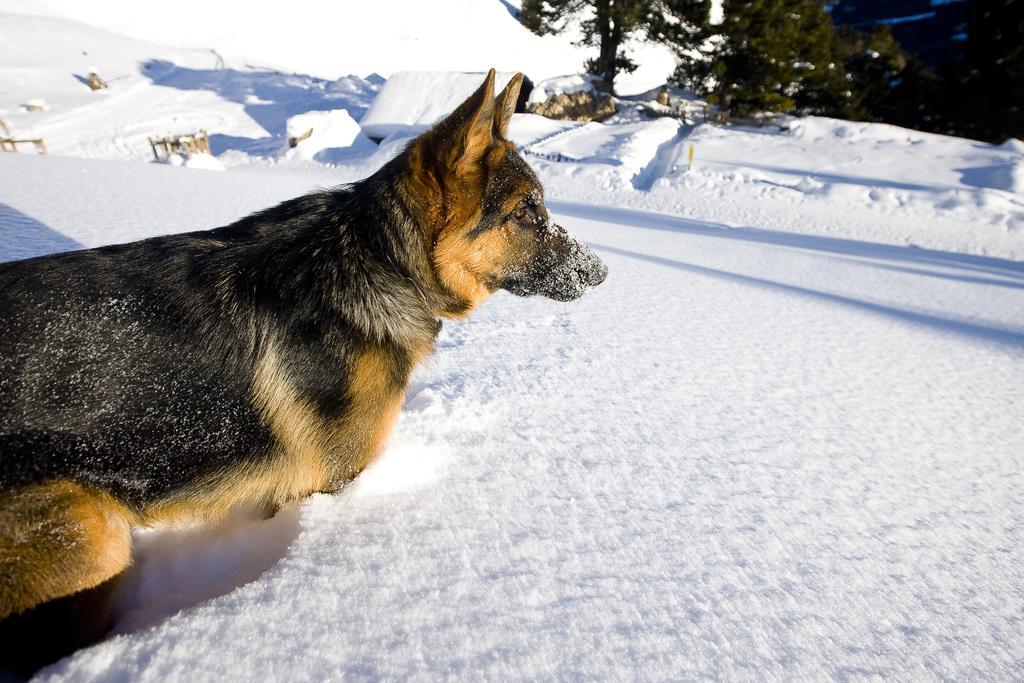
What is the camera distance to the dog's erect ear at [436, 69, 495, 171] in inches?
71.4

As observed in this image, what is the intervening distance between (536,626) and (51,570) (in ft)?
4.29

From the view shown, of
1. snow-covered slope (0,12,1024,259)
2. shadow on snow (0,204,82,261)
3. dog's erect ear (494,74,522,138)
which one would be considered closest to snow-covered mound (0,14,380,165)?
snow-covered slope (0,12,1024,259)

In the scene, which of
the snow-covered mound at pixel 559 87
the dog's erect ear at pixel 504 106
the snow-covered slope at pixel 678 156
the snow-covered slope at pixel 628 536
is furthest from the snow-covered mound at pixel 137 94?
the snow-covered slope at pixel 628 536

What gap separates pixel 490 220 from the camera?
7.15 ft

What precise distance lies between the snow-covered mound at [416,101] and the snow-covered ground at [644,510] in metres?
16.2

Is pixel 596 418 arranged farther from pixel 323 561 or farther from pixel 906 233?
pixel 906 233

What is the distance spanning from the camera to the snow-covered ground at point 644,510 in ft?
4.52

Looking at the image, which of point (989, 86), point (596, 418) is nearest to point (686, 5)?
point (989, 86)

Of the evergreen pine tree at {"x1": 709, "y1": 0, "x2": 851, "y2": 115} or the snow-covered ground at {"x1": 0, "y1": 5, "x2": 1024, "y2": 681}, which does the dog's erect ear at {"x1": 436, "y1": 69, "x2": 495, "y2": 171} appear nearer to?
the snow-covered ground at {"x1": 0, "y1": 5, "x2": 1024, "y2": 681}

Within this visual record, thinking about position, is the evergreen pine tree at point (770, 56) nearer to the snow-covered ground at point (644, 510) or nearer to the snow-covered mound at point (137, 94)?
the snow-covered ground at point (644, 510)

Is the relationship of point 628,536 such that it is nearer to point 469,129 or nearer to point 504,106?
point 469,129

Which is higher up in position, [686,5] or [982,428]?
[686,5]

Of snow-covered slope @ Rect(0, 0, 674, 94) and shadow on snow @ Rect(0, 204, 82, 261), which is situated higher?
snow-covered slope @ Rect(0, 0, 674, 94)

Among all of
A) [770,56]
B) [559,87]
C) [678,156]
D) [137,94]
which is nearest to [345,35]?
[137,94]
